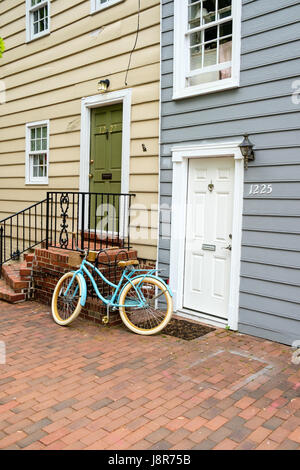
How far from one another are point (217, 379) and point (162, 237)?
253 cm

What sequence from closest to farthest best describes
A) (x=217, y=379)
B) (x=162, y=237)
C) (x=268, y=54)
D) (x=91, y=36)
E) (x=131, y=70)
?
(x=217, y=379)
(x=268, y=54)
(x=162, y=237)
(x=131, y=70)
(x=91, y=36)

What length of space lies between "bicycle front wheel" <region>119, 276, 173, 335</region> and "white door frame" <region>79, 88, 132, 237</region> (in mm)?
1516

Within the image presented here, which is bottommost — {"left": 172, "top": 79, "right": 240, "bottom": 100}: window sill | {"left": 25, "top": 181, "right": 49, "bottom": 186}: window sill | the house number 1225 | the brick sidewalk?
the brick sidewalk

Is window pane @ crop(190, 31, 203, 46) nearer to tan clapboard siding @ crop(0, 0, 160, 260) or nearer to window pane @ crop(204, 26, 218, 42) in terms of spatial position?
window pane @ crop(204, 26, 218, 42)

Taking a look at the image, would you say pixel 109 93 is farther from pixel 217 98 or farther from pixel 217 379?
pixel 217 379

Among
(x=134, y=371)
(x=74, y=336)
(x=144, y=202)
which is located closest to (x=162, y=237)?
(x=144, y=202)

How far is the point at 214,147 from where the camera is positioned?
516 cm

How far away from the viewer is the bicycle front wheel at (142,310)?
478 centimetres

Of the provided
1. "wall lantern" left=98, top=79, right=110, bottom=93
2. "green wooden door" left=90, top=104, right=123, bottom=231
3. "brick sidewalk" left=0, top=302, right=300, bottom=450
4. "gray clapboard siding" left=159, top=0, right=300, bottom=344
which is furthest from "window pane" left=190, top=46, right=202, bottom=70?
"brick sidewalk" left=0, top=302, right=300, bottom=450

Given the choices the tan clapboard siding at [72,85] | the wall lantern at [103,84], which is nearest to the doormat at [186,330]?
the tan clapboard siding at [72,85]

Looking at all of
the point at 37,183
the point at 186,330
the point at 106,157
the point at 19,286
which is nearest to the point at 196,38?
the point at 106,157

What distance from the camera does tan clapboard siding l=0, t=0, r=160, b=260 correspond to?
6.02 metres

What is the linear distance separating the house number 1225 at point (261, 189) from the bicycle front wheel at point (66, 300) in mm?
2400

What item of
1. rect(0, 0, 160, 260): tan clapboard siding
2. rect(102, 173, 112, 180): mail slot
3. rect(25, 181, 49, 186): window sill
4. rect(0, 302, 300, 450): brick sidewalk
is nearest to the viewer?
rect(0, 302, 300, 450): brick sidewalk
